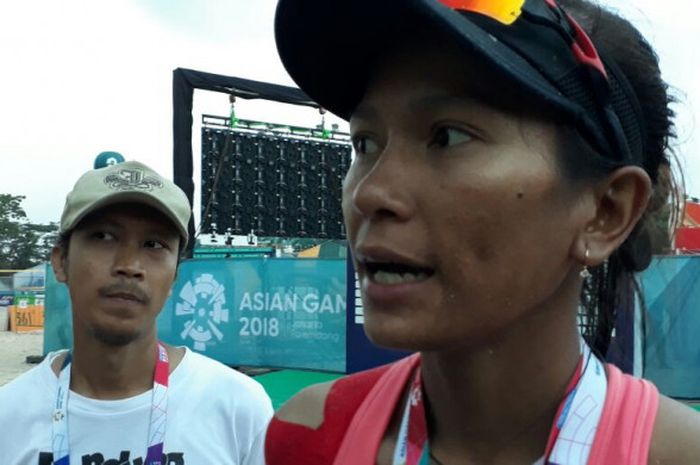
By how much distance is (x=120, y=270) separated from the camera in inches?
94.9

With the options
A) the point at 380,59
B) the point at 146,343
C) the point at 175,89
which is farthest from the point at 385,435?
the point at 175,89

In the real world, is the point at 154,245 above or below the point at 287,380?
above

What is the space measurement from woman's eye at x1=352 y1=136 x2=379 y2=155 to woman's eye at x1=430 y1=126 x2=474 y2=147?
131 millimetres

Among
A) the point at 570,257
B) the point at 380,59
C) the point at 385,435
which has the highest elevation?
the point at 380,59

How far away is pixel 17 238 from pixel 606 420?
70.2 metres

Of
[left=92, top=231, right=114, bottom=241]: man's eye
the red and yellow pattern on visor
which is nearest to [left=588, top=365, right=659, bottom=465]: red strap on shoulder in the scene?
the red and yellow pattern on visor

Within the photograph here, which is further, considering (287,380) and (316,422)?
(287,380)

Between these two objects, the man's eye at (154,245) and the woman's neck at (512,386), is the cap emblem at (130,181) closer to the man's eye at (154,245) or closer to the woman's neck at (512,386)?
the man's eye at (154,245)

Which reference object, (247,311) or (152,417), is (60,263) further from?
(247,311)

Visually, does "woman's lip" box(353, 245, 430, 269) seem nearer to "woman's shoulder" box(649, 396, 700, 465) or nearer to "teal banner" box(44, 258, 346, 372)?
"woman's shoulder" box(649, 396, 700, 465)

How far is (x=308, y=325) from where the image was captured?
10.2 m

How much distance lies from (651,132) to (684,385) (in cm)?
697

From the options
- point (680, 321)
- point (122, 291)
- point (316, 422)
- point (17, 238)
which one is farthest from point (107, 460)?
point (17, 238)

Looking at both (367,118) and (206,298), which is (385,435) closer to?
(367,118)
